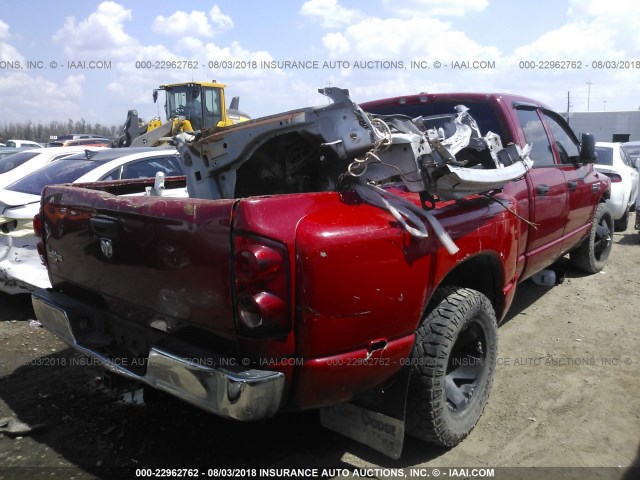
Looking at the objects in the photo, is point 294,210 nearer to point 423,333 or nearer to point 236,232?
point 236,232

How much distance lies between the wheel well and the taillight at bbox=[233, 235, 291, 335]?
1339mm

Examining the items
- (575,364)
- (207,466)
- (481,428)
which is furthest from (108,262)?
(575,364)

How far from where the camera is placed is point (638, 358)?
13.2 feet

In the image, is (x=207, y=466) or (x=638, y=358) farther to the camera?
(x=638, y=358)

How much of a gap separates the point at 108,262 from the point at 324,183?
1.38 m

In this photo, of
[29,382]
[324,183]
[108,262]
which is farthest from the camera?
[29,382]

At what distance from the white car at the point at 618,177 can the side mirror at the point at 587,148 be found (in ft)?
12.1

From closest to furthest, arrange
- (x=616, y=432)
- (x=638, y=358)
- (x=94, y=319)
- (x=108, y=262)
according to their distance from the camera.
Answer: (x=108, y=262) < (x=94, y=319) < (x=616, y=432) < (x=638, y=358)

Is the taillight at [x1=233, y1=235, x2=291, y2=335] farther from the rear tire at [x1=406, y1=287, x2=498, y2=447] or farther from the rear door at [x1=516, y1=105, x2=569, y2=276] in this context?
the rear door at [x1=516, y1=105, x2=569, y2=276]

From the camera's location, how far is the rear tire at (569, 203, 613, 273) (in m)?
5.84

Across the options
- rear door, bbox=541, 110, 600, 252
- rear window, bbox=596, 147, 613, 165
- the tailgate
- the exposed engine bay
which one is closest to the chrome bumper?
the tailgate

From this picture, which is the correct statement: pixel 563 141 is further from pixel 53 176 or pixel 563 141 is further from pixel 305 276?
pixel 53 176

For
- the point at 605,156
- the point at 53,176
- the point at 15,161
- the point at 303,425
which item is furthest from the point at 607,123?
the point at 303,425

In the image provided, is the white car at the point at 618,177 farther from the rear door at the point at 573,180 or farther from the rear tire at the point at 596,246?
the rear door at the point at 573,180
